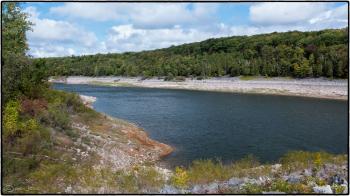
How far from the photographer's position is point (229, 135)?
91.1 ft

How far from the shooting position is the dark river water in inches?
918

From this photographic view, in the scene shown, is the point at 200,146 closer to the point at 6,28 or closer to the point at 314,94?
the point at 6,28

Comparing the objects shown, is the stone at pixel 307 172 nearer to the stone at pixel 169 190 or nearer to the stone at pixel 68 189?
the stone at pixel 169 190

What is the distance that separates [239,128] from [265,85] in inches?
1621

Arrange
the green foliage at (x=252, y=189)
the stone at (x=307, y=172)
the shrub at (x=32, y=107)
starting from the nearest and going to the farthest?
the green foliage at (x=252, y=189) < the stone at (x=307, y=172) < the shrub at (x=32, y=107)

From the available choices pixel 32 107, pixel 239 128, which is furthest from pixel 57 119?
pixel 239 128

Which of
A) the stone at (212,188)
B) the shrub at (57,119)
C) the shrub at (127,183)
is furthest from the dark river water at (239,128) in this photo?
the stone at (212,188)

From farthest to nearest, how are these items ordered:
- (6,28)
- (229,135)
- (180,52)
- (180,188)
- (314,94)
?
(180,52) → (314,94) → (229,135) → (6,28) → (180,188)

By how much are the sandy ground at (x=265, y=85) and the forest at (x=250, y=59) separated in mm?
2372

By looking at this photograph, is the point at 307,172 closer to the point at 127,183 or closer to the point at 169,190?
the point at 169,190

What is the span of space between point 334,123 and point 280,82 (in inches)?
1460

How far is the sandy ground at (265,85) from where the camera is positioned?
59.8 metres

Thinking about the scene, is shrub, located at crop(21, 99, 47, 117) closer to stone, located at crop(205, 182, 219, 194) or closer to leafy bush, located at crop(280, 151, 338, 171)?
stone, located at crop(205, 182, 219, 194)

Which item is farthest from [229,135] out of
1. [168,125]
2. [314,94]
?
[314,94]
